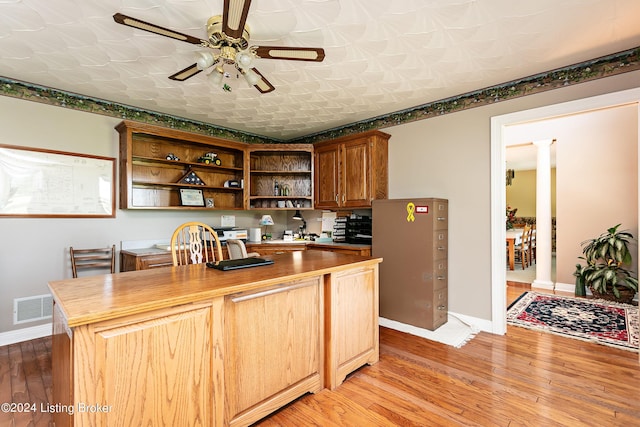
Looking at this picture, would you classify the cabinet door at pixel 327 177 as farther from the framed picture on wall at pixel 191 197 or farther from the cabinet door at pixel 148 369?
the cabinet door at pixel 148 369

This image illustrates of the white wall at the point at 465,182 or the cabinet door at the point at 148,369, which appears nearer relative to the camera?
the cabinet door at the point at 148,369

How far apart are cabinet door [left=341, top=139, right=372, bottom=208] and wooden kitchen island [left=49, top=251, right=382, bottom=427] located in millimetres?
1688

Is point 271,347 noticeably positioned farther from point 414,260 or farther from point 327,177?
point 327,177

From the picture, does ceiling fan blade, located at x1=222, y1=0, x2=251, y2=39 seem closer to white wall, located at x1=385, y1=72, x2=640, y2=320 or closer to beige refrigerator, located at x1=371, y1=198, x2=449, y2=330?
beige refrigerator, located at x1=371, y1=198, x2=449, y2=330

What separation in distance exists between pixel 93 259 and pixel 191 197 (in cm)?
127

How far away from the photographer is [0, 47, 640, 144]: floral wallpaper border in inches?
102

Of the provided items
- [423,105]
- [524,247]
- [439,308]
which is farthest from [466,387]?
[524,247]

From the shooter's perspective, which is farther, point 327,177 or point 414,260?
point 327,177

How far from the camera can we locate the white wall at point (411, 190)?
2.97 meters

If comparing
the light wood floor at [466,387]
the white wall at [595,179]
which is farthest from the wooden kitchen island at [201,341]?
the white wall at [595,179]

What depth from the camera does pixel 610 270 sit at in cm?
404

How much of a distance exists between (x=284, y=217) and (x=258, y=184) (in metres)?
0.80

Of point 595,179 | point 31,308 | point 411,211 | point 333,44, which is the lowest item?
point 31,308

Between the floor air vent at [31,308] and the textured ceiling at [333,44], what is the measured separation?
210cm
